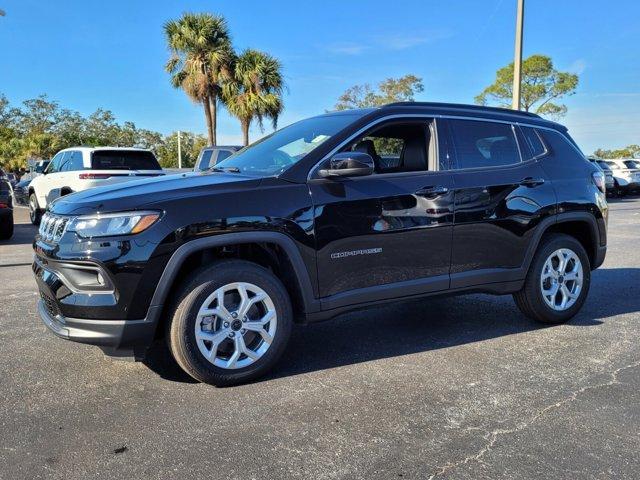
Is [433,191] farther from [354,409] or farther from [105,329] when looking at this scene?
[105,329]

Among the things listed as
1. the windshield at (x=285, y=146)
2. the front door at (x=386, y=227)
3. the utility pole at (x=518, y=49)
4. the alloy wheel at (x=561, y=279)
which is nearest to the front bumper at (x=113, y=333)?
the front door at (x=386, y=227)

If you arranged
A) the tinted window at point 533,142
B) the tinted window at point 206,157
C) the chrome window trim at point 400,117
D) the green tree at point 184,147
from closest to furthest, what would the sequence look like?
the chrome window trim at point 400,117, the tinted window at point 533,142, the tinted window at point 206,157, the green tree at point 184,147

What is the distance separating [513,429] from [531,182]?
7.72 ft

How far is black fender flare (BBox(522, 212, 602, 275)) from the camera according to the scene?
15.3 feet

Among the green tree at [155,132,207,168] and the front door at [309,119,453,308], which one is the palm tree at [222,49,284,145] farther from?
the green tree at [155,132,207,168]

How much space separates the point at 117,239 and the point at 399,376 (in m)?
2.00

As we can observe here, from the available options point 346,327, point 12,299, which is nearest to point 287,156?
point 346,327

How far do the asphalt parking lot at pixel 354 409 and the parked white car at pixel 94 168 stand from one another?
6.78m

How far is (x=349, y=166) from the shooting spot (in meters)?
3.64

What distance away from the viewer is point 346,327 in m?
4.91

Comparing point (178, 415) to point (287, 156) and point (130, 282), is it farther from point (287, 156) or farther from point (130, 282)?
point (287, 156)

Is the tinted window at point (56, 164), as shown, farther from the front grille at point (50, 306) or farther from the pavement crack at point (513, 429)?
the pavement crack at point (513, 429)

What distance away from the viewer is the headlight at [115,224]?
319 centimetres

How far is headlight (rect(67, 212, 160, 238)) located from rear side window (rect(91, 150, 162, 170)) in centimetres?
889
